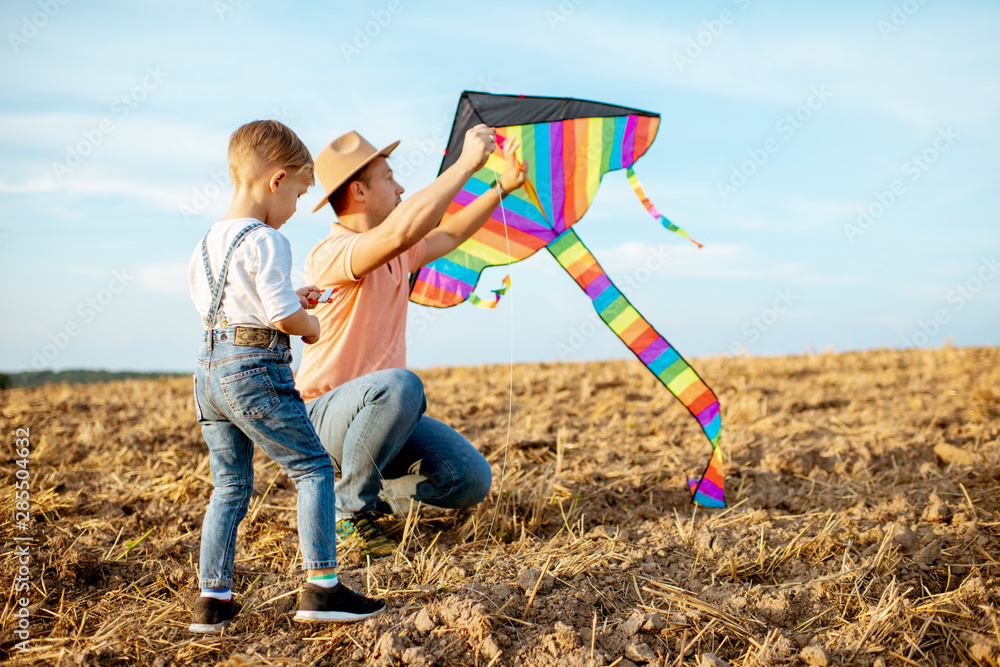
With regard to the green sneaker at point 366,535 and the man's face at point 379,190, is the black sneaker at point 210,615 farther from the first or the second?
the man's face at point 379,190

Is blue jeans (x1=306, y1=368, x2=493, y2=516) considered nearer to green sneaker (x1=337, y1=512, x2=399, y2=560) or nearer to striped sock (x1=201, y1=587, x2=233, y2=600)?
green sneaker (x1=337, y1=512, x2=399, y2=560)

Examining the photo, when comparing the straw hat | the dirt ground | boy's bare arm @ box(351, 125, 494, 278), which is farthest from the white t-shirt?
the dirt ground

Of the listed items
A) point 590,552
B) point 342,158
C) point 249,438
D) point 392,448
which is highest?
point 342,158

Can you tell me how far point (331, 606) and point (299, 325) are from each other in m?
0.88

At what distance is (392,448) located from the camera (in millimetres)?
2873

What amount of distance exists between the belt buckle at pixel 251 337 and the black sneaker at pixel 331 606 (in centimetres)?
78

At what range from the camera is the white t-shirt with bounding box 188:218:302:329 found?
2.06 meters

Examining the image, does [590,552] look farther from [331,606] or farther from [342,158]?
[342,158]

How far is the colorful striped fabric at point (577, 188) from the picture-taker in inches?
127

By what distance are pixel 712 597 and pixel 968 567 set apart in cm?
114

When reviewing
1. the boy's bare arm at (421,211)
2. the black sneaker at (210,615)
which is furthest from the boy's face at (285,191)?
the black sneaker at (210,615)

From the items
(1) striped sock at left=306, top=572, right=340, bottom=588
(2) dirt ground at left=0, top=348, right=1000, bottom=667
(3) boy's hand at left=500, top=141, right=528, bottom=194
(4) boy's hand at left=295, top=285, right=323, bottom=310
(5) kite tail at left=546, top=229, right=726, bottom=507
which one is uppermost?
(3) boy's hand at left=500, top=141, right=528, bottom=194

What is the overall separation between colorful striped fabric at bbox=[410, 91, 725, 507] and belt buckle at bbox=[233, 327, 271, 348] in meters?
1.40

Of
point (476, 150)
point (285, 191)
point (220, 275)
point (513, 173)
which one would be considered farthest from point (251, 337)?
point (513, 173)
